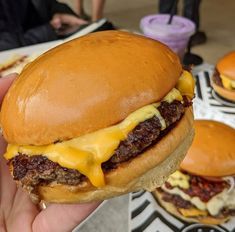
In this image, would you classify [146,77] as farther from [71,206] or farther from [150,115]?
[71,206]

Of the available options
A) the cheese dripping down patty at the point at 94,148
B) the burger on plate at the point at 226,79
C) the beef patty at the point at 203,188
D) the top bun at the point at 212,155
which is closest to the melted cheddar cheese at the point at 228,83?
the burger on plate at the point at 226,79

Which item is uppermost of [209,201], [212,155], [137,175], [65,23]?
[137,175]

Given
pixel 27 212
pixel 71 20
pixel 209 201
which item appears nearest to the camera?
pixel 27 212

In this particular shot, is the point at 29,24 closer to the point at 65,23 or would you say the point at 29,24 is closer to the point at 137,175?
the point at 65,23

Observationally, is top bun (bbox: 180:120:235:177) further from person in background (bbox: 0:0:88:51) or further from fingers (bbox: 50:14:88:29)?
fingers (bbox: 50:14:88:29)

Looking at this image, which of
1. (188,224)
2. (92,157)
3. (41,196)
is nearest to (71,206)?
(41,196)

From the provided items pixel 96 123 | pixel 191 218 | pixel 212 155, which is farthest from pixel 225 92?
pixel 96 123
